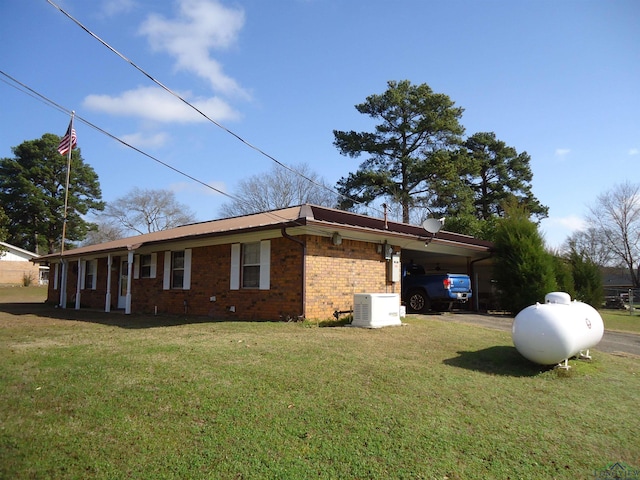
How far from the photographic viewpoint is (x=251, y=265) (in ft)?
39.3

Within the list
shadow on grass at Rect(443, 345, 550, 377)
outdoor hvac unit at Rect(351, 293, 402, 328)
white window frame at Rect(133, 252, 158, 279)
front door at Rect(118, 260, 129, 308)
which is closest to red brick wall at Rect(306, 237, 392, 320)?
outdoor hvac unit at Rect(351, 293, 402, 328)

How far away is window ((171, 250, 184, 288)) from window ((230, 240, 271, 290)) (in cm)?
307

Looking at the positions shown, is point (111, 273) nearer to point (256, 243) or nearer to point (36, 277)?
point (256, 243)

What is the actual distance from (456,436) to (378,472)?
3.35 ft

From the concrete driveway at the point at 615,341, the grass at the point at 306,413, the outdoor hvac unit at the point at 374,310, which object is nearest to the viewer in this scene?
the grass at the point at 306,413

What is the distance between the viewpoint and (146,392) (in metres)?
4.66

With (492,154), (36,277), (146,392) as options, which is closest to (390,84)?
(492,154)

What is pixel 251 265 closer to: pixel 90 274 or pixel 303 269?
pixel 303 269

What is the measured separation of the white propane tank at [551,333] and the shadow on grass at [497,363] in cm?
26

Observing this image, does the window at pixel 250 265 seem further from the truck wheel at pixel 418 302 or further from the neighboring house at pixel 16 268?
the neighboring house at pixel 16 268

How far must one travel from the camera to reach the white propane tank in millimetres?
6004

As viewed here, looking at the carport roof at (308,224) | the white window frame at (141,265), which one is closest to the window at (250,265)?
the carport roof at (308,224)

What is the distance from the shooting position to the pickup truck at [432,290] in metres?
14.0

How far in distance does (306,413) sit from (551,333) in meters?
3.82
